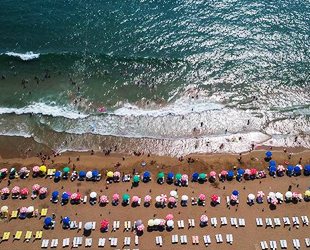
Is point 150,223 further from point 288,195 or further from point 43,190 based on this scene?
point 288,195

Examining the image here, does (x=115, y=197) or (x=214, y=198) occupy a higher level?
(x=115, y=197)

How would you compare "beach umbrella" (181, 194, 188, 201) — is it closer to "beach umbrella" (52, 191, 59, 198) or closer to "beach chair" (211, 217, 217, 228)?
"beach chair" (211, 217, 217, 228)

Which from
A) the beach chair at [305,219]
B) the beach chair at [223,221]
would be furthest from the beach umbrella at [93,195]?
the beach chair at [305,219]

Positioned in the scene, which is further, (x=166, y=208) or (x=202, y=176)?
(x=202, y=176)

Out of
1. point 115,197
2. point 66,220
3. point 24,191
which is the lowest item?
point 66,220

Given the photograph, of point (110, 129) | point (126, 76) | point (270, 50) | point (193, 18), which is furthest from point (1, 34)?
point (270, 50)

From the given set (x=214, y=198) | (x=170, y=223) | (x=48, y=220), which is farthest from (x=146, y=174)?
(x=48, y=220)
